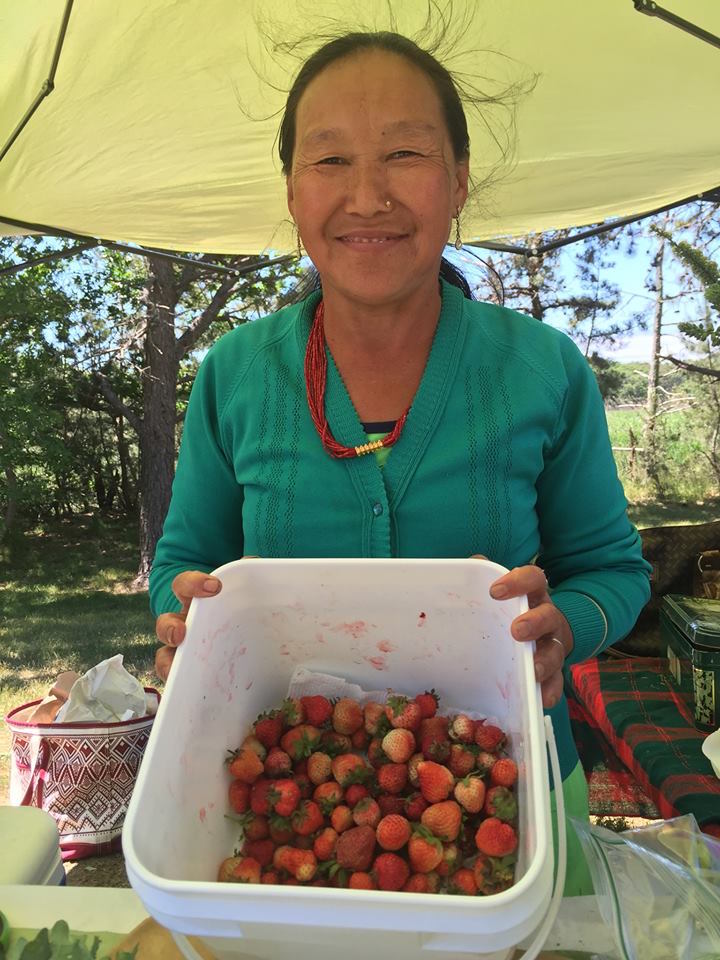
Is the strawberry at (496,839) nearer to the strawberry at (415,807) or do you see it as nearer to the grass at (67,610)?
the strawberry at (415,807)

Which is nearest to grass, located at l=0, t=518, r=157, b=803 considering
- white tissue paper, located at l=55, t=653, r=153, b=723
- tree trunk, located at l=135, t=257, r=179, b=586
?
tree trunk, located at l=135, t=257, r=179, b=586

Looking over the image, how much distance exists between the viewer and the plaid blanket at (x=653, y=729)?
5.95 feet

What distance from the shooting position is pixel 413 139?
36.8 inches

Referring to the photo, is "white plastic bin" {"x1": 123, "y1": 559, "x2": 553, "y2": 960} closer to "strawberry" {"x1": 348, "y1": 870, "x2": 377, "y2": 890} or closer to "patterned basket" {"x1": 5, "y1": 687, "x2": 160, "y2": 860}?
"strawberry" {"x1": 348, "y1": 870, "x2": 377, "y2": 890}

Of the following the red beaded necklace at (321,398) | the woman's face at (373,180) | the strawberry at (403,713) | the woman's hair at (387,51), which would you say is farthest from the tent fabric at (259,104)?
the strawberry at (403,713)

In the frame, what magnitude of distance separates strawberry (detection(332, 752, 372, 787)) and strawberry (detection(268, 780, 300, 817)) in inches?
2.2

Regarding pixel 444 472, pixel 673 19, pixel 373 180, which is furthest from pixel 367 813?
pixel 673 19

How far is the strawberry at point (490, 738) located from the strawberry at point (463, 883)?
13cm

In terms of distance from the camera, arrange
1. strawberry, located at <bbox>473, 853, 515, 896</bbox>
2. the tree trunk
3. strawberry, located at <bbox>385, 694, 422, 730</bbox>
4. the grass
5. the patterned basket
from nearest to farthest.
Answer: strawberry, located at <bbox>473, 853, 515, 896</bbox>
strawberry, located at <bbox>385, 694, 422, 730</bbox>
the patterned basket
the grass
the tree trunk

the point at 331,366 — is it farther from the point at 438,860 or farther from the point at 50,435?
the point at 50,435

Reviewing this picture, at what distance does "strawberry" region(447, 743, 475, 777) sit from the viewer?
30.6 inches

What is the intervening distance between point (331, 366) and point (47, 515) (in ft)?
26.3

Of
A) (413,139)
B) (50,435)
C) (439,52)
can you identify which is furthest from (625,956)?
(50,435)

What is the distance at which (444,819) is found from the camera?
727 mm
